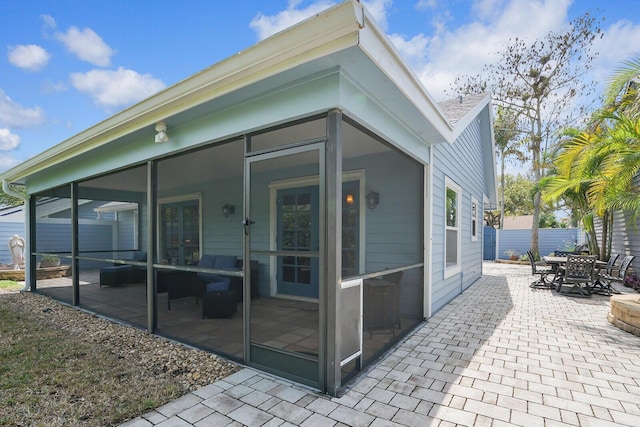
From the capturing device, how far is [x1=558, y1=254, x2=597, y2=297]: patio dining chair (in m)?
6.37

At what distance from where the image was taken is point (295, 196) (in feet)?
19.8

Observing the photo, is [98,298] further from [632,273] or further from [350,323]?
[632,273]

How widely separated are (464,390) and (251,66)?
3.03 meters

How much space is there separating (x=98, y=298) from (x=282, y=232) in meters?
3.92

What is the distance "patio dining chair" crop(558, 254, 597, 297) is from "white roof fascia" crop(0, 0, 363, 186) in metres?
6.95

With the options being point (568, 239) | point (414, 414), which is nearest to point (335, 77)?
point (414, 414)

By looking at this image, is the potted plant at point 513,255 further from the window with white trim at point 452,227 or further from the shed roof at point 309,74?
the shed roof at point 309,74

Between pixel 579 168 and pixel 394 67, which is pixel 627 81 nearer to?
pixel 579 168

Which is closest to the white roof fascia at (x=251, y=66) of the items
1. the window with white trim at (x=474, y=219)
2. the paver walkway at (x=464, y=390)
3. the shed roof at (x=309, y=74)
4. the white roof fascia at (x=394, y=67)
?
the shed roof at (x=309, y=74)

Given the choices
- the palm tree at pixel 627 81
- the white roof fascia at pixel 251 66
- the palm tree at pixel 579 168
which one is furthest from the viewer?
the palm tree at pixel 579 168

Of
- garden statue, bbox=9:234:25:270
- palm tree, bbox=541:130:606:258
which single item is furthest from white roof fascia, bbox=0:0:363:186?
garden statue, bbox=9:234:25:270

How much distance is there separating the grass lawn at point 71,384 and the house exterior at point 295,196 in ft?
2.49

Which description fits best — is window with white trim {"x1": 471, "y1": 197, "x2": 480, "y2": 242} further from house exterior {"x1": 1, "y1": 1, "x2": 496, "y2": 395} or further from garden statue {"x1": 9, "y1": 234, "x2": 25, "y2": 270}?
garden statue {"x1": 9, "y1": 234, "x2": 25, "y2": 270}

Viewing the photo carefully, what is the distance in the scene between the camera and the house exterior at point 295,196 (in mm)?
2490
